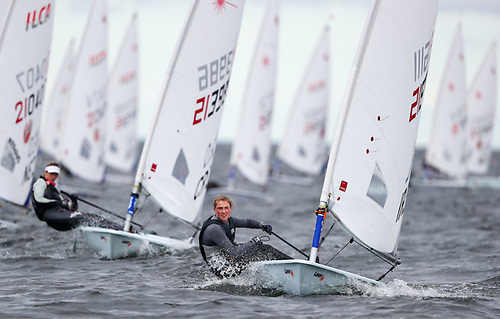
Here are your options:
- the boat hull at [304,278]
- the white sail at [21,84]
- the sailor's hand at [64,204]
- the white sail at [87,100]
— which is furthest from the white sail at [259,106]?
the boat hull at [304,278]

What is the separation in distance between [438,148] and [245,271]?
27033mm

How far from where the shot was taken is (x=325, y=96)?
31.6m

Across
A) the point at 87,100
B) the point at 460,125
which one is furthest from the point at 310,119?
the point at 87,100

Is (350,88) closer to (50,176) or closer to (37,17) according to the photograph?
(50,176)

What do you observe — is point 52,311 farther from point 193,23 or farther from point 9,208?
point 9,208

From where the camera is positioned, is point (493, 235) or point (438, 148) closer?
point (493, 235)

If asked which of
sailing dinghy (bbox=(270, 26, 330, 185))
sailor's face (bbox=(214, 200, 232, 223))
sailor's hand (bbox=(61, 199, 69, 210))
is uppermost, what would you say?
sailing dinghy (bbox=(270, 26, 330, 185))

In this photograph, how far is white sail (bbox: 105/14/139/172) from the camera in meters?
27.5

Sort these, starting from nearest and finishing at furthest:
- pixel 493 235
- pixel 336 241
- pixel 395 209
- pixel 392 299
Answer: pixel 392 299
pixel 395 209
pixel 336 241
pixel 493 235

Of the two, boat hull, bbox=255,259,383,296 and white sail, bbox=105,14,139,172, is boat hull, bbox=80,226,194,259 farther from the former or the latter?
white sail, bbox=105,14,139,172

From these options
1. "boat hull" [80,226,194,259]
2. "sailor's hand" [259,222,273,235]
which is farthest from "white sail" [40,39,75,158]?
"sailor's hand" [259,222,273,235]

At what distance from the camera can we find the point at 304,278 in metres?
7.44

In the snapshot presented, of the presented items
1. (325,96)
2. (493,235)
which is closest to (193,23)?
(493,235)

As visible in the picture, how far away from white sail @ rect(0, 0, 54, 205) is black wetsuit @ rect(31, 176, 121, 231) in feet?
4.99
